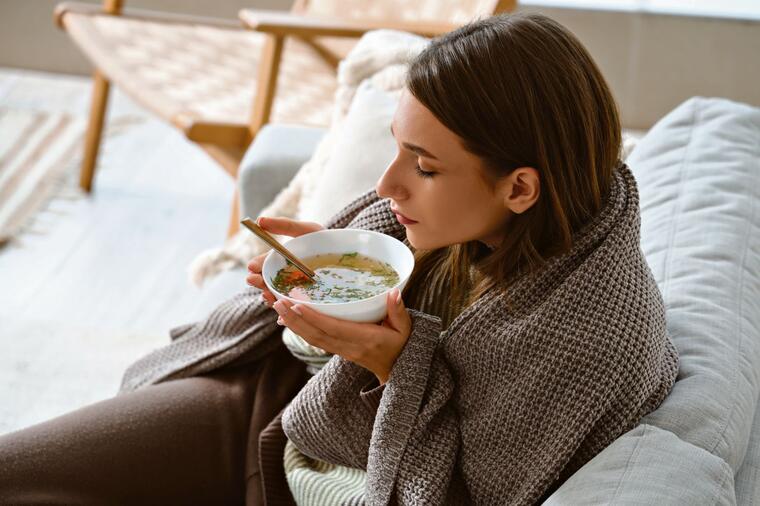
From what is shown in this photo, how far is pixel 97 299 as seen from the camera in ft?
7.68

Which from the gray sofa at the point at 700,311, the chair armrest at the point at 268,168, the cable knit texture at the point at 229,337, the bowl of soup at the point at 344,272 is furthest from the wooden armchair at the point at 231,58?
the bowl of soup at the point at 344,272

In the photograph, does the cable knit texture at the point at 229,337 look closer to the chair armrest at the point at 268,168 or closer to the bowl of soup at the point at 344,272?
the bowl of soup at the point at 344,272

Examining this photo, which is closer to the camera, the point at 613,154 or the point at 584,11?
the point at 613,154

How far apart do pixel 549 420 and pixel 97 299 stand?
1613mm

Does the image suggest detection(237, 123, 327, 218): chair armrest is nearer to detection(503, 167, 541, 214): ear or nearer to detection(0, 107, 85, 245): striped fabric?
detection(503, 167, 541, 214): ear

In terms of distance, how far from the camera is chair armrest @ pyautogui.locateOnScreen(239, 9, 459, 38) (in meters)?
2.11

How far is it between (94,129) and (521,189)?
6.64 feet

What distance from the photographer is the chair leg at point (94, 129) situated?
2.72 meters

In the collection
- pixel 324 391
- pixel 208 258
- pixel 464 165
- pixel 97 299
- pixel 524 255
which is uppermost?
pixel 464 165

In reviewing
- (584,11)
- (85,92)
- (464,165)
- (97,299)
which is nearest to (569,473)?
(464,165)

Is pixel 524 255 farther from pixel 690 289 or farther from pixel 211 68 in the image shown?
pixel 211 68

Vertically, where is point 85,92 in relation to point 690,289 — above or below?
below

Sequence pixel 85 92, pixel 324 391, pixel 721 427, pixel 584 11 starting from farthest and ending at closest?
pixel 85 92
pixel 584 11
pixel 324 391
pixel 721 427

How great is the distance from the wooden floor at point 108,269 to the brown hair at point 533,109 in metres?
0.74
